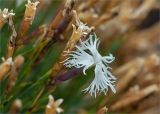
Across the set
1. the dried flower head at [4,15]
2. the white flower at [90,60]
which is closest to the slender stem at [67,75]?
the white flower at [90,60]

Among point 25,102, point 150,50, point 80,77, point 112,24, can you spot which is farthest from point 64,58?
point 150,50

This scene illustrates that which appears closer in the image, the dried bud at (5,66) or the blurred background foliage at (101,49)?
the dried bud at (5,66)

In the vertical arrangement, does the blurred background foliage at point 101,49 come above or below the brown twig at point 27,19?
above

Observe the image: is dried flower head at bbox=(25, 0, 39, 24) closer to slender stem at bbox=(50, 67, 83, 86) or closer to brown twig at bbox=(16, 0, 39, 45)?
brown twig at bbox=(16, 0, 39, 45)

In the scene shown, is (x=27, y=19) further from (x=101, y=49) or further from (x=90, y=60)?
(x=101, y=49)

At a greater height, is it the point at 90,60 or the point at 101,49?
the point at 101,49

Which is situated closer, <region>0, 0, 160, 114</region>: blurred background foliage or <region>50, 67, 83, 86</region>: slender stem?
<region>50, 67, 83, 86</region>: slender stem

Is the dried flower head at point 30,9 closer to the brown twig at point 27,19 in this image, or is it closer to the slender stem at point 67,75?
the brown twig at point 27,19

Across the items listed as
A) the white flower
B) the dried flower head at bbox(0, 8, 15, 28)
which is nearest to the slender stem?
the white flower

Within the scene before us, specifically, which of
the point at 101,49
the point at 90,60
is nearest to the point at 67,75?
A: the point at 90,60

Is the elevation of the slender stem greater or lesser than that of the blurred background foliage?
lesser

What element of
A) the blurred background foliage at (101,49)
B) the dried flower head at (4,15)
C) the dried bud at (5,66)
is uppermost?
the blurred background foliage at (101,49)
